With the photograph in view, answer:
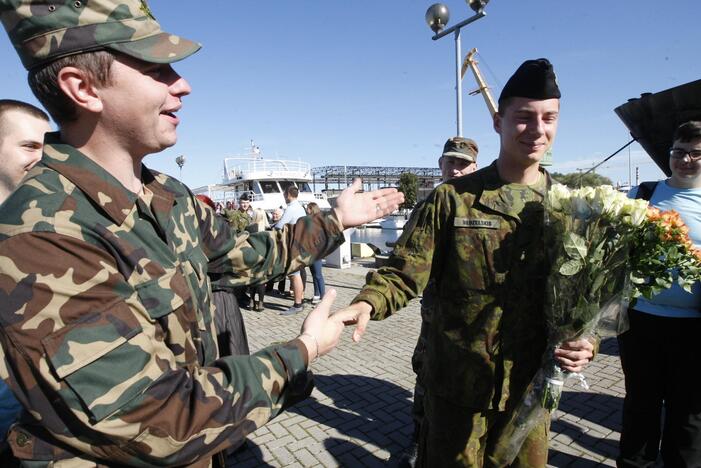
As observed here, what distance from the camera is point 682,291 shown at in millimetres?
2752

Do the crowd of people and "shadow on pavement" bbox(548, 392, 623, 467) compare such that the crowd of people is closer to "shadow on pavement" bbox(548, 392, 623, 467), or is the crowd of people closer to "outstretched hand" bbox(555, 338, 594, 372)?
"outstretched hand" bbox(555, 338, 594, 372)

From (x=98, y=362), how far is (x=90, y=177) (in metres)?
0.59

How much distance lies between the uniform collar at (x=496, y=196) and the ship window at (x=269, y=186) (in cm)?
2453

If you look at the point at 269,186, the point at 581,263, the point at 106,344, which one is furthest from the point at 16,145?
the point at 269,186

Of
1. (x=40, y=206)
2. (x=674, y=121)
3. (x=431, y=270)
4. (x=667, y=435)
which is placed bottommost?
(x=667, y=435)

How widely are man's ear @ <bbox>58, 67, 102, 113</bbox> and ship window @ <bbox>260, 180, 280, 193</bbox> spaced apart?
25261 millimetres

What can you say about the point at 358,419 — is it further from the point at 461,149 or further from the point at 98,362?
the point at 98,362

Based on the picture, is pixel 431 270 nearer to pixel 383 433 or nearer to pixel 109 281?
pixel 109 281

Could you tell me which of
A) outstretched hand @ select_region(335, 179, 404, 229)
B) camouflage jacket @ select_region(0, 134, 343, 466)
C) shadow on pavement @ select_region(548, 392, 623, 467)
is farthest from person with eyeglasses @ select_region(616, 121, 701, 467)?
camouflage jacket @ select_region(0, 134, 343, 466)

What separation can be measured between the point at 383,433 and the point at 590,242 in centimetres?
280

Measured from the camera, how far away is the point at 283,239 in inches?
81.5

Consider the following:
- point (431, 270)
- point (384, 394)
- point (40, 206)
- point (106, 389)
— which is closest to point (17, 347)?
point (106, 389)

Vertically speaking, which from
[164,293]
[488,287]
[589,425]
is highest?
[164,293]

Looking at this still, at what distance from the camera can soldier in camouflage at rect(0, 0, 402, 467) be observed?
991mm
